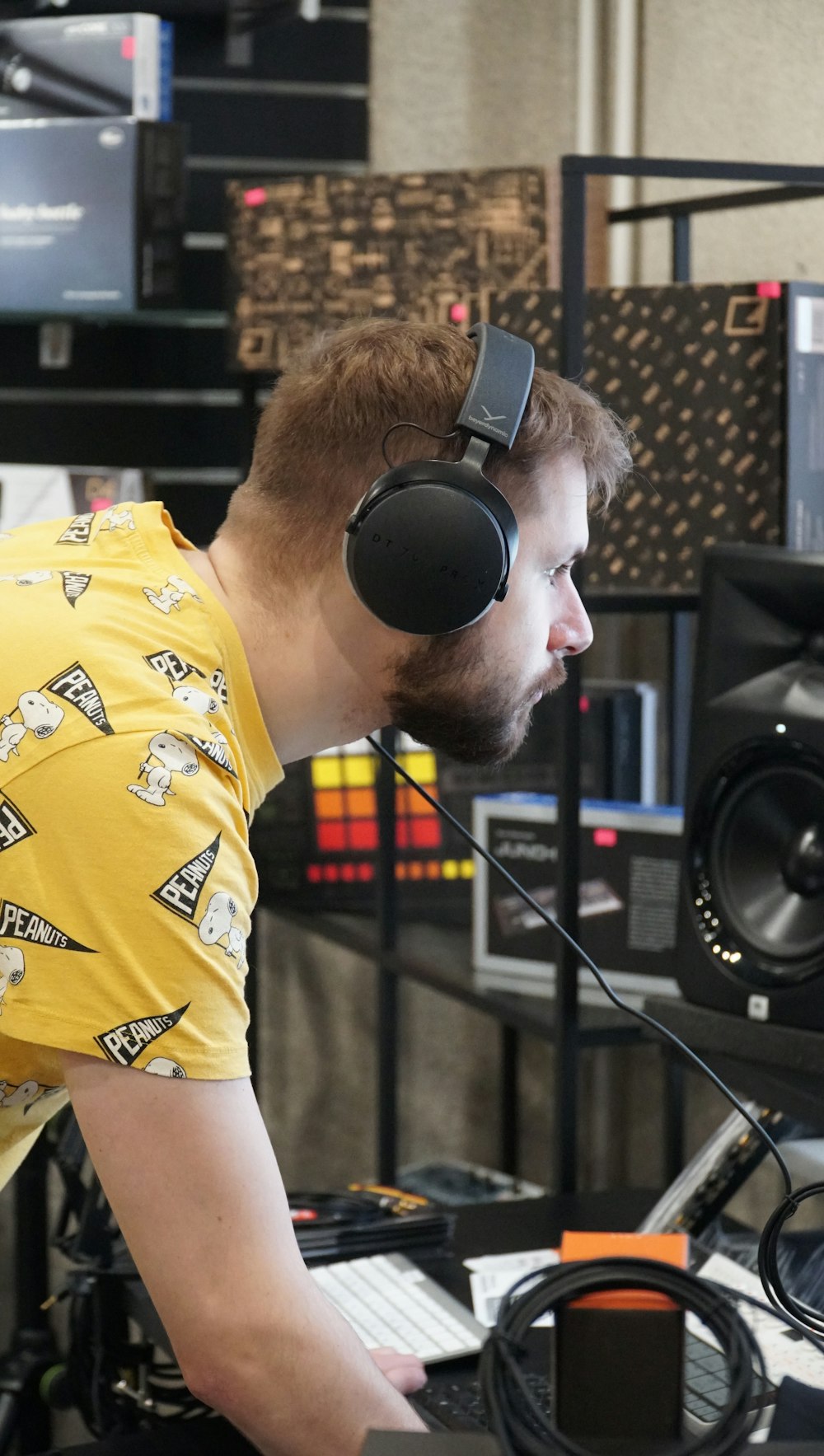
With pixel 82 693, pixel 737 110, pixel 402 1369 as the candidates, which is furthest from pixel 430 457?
pixel 737 110

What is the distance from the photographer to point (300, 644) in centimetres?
102

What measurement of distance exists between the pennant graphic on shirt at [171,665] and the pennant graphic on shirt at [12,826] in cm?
12

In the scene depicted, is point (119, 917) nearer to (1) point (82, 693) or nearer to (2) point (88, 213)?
(1) point (82, 693)

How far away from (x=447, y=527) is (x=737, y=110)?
1.36m

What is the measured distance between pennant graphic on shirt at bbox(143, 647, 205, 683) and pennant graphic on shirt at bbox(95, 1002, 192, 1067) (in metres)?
0.20

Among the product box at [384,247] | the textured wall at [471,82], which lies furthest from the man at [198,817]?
the textured wall at [471,82]

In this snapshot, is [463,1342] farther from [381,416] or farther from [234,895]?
[381,416]

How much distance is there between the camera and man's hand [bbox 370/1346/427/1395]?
3.42ft

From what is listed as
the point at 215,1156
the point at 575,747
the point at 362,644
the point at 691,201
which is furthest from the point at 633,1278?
the point at 691,201

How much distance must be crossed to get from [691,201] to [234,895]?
1308mm

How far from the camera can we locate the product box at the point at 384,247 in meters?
1.86

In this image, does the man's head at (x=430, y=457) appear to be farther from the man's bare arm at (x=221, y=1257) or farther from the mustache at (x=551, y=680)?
the man's bare arm at (x=221, y=1257)

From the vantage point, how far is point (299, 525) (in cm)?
103

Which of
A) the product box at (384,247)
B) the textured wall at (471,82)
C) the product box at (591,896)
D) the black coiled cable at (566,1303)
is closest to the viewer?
the black coiled cable at (566,1303)
